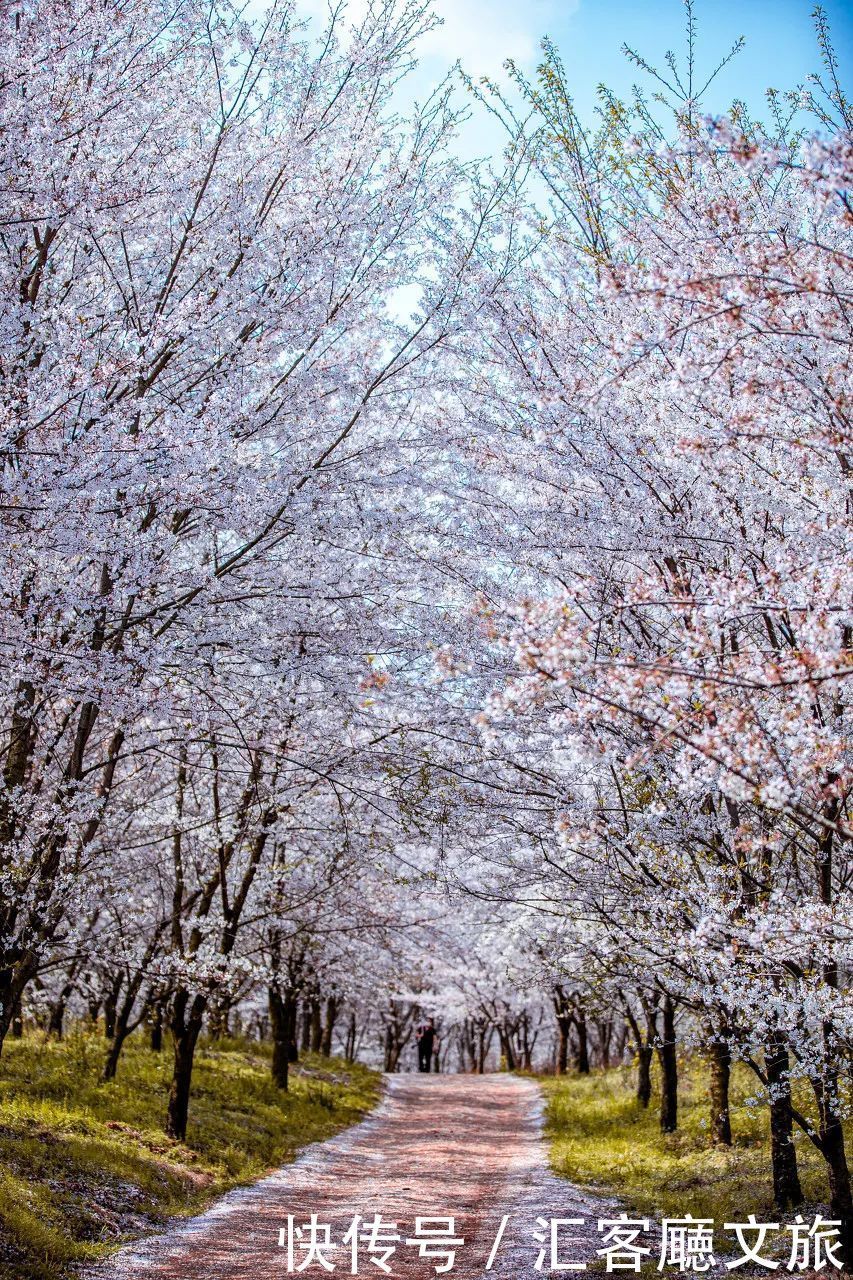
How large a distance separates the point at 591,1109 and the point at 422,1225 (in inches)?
350

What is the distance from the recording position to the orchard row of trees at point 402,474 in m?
5.34

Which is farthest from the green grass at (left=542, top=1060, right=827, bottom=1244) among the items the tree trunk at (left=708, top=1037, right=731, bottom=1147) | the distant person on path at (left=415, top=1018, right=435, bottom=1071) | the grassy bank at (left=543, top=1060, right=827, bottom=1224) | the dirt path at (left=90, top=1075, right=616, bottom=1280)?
the distant person on path at (left=415, top=1018, right=435, bottom=1071)

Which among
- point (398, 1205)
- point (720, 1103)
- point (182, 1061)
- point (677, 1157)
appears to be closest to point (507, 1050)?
point (677, 1157)

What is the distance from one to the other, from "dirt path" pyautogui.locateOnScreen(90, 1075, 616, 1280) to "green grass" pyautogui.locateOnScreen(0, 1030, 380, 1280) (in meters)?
0.34

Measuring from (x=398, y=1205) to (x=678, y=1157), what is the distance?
12.9 feet

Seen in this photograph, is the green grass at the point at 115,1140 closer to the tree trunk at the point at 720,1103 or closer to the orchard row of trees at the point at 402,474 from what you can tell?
the orchard row of trees at the point at 402,474

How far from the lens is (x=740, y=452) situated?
555 cm

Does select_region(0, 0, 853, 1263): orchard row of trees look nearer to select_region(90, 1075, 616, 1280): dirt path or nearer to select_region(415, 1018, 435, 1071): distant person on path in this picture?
select_region(90, 1075, 616, 1280): dirt path

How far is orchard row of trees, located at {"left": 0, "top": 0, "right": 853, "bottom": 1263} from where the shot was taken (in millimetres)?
5340

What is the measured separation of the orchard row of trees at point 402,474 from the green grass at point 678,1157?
0.97 m

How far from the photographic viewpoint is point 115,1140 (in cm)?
927

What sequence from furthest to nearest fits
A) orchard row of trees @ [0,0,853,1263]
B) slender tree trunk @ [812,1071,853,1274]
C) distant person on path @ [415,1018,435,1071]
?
distant person on path @ [415,1018,435,1071], slender tree trunk @ [812,1071,853,1274], orchard row of trees @ [0,0,853,1263]

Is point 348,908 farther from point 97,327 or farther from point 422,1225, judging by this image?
point 97,327

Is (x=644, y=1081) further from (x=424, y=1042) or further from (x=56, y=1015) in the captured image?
(x=424, y=1042)
